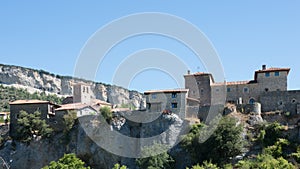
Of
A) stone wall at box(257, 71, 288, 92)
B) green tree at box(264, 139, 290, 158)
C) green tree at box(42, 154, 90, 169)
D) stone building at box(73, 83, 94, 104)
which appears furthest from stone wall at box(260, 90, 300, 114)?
stone building at box(73, 83, 94, 104)

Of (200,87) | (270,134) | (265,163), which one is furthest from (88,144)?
(265,163)

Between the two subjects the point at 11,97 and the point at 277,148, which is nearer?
the point at 277,148

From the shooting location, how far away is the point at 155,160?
50406mm

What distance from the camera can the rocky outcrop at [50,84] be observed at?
163500mm

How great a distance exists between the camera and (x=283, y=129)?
50688 mm

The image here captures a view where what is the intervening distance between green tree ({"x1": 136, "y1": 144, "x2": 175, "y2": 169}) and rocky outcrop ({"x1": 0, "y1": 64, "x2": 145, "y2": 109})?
10460 centimetres

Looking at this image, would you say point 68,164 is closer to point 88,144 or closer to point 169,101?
point 88,144

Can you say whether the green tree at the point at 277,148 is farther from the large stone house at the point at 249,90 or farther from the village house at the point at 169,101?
the village house at the point at 169,101

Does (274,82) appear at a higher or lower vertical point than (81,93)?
higher

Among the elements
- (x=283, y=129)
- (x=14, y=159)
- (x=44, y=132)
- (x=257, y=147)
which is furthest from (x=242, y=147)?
Answer: (x=14, y=159)

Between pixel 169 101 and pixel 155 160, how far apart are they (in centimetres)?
1015

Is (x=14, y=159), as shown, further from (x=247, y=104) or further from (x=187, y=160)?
(x=247, y=104)

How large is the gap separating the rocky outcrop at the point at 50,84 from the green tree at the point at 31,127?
92846mm

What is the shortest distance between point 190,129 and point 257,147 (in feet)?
27.2
